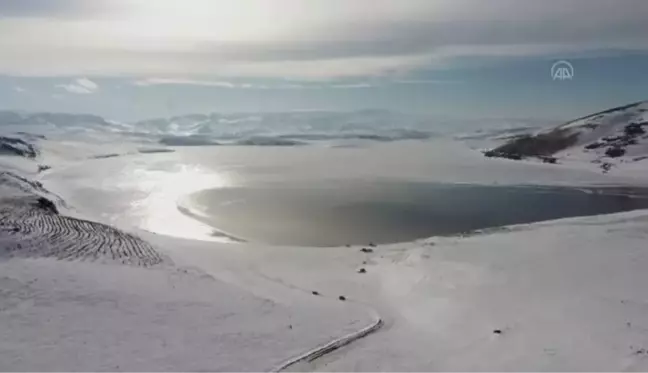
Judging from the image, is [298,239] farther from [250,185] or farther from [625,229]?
[250,185]

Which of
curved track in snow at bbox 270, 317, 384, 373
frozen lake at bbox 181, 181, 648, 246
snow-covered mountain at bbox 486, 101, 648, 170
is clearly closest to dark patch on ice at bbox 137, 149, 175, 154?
snow-covered mountain at bbox 486, 101, 648, 170

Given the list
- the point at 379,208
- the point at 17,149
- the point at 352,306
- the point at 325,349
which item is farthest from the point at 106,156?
the point at 325,349

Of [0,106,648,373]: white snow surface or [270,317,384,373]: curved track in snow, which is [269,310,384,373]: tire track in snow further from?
[0,106,648,373]: white snow surface

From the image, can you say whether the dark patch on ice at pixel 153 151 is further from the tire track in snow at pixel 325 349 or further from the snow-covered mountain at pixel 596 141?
the tire track in snow at pixel 325 349

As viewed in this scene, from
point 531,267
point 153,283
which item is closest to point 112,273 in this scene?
point 153,283

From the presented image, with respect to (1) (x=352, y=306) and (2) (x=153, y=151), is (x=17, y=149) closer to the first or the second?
(2) (x=153, y=151)
